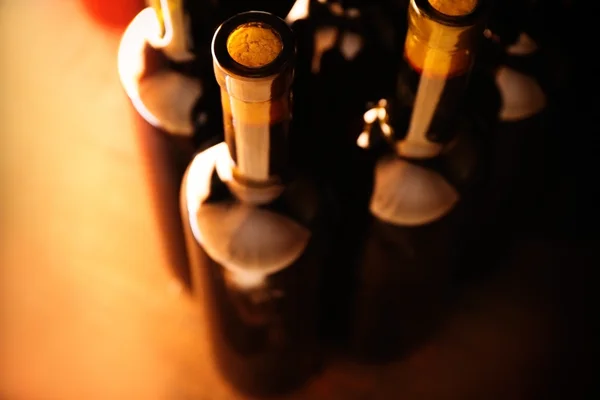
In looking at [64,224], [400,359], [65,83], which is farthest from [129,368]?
[65,83]

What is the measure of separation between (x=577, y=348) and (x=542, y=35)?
1.25 feet

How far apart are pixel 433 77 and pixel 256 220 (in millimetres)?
157

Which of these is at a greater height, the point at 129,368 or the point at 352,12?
the point at 352,12

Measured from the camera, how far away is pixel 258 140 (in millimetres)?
456

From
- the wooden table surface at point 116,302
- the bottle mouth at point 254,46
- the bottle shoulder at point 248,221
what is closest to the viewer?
the bottle mouth at point 254,46

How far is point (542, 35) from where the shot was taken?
623mm

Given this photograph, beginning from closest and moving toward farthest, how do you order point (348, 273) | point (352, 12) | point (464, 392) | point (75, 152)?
point (352, 12), point (348, 273), point (464, 392), point (75, 152)

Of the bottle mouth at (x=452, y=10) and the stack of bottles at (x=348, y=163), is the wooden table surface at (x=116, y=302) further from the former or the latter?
the bottle mouth at (x=452, y=10)

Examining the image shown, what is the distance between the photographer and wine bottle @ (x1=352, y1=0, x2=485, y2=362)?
432 mm

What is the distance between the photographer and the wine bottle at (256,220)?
1.34ft

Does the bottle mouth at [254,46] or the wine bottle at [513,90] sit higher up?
the bottle mouth at [254,46]

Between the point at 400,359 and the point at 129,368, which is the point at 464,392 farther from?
the point at 129,368

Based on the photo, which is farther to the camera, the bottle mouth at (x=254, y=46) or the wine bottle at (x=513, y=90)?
the wine bottle at (x=513, y=90)

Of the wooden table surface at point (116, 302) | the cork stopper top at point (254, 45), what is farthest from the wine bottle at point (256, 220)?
the wooden table surface at point (116, 302)
